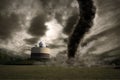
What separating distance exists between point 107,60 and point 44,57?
37.6m

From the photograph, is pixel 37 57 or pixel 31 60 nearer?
pixel 37 57

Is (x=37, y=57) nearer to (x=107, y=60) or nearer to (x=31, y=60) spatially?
(x=31, y=60)

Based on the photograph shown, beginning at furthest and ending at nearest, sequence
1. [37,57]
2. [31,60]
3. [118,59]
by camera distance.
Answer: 1. [31,60]
2. [37,57]
3. [118,59]

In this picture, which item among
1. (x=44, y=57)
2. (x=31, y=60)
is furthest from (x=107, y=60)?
(x=31, y=60)

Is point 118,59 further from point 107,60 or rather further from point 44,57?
point 44,57

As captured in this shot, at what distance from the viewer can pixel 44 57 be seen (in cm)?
Answer: 17175

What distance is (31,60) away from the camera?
600 ft

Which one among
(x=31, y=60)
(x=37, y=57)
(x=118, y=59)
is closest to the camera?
(x=118, y=59)

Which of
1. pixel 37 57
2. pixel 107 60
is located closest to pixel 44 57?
pixel 37 57

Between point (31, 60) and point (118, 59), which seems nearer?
point (118, 59)

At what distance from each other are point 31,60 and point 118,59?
57.5 m

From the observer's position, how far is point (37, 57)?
16988cm

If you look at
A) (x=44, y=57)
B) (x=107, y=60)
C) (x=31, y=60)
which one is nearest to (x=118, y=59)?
(x=107, y=60)

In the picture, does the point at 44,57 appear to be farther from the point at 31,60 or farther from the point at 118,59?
the point at 118,59
